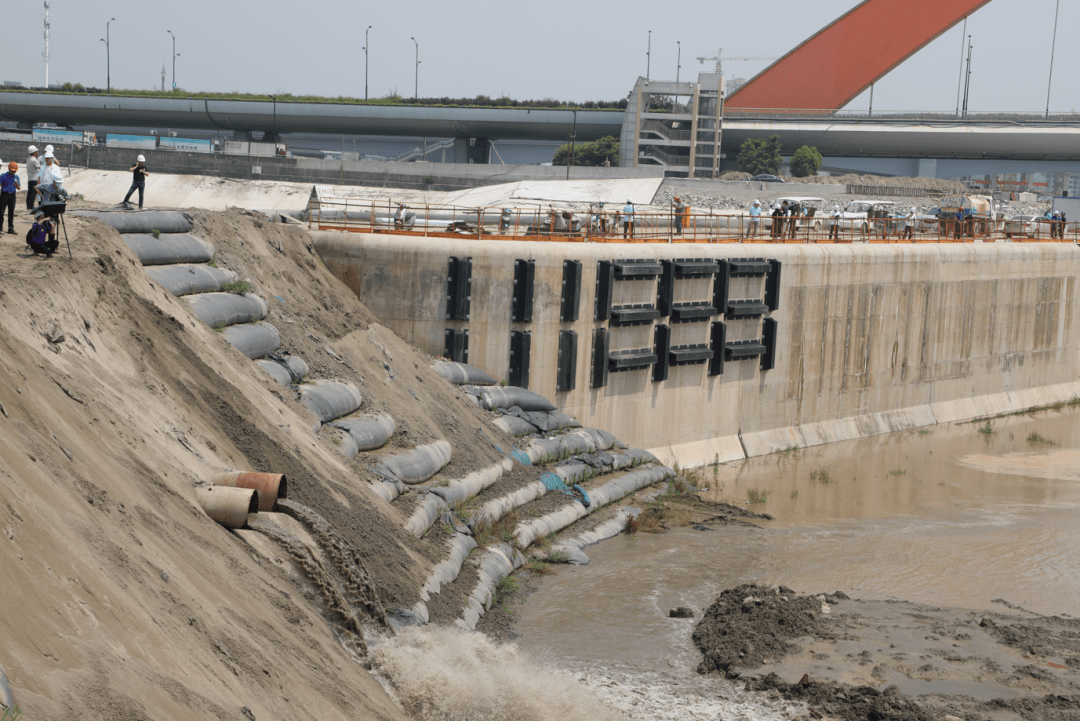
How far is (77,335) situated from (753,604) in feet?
32.6

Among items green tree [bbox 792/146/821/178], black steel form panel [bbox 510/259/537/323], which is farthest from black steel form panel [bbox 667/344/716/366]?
green tree [bbox 792/146/821/178]

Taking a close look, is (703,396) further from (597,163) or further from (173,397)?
(597,163)

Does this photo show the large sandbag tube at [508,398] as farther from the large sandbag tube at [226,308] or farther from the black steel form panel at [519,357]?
the large sandbag tube at [226,308]

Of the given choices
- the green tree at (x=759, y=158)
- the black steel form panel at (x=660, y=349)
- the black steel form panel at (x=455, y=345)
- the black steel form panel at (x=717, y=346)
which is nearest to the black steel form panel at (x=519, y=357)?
the black steel form panel at (x=455, y=345)

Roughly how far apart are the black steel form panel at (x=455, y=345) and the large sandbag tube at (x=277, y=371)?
6914 millimetres

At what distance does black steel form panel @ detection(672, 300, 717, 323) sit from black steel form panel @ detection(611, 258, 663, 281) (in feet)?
4.31

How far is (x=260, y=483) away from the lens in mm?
11523

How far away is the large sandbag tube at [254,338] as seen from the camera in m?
16.3

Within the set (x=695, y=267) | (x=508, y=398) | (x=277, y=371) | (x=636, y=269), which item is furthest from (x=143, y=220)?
(x=695, y=267)

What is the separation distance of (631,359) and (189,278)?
11.9 meters

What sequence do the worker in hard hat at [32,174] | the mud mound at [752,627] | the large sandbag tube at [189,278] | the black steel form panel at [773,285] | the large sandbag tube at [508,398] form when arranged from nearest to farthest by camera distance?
the mud mound at [752,627] → the worker in hard hat at [32,174] → the large sandbag tube at [189,278] → the large sandbag tube at [508,398] → the black steel form panel at [773,285]

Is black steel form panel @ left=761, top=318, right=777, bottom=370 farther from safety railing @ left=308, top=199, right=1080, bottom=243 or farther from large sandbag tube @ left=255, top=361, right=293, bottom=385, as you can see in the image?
large sandbag tube @ left=255, top=361, right=293, bottom=385

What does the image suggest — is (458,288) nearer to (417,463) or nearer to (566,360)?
(566,360)

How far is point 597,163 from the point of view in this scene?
2778 inches
